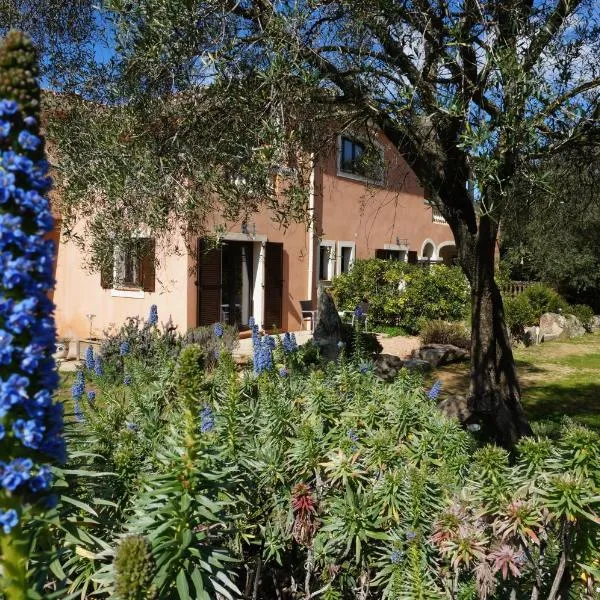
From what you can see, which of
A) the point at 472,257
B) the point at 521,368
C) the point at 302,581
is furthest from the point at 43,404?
the point at 521,368

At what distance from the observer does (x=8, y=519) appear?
1172 mm

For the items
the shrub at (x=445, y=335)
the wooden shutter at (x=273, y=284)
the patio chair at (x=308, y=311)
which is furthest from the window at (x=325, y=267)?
the shrub at (x=445, y=335)

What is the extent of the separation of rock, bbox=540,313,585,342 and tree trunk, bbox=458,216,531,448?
36.5 feet

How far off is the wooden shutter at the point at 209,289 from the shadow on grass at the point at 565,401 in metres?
7.29

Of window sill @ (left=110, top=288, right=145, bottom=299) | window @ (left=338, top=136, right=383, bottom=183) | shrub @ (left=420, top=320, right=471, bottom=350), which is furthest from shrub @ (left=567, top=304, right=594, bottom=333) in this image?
window sill @ (left=110, top=288, right=145, bottom=299)

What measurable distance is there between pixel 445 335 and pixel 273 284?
4.80 meters

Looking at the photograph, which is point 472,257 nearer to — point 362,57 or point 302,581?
Answer: point 362,57

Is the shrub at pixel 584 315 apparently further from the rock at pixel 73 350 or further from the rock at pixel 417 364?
the rock at pixel 73 350

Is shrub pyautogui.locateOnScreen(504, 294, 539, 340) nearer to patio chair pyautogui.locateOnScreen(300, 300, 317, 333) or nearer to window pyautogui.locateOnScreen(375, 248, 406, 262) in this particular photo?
window pyautogui.locateOnScreen(375, 248, 406, 262)

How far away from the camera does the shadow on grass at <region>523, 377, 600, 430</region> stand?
27.5 feet

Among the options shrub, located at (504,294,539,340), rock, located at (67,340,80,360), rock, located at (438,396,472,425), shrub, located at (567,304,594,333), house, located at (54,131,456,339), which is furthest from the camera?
shrub, located at (567,304,594,333)

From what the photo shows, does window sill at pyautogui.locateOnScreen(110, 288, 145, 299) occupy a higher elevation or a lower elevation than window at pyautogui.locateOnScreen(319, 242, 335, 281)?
lower

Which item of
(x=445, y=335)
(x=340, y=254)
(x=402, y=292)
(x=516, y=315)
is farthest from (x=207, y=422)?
(x=340, y=254)

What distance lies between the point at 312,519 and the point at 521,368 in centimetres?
1120
